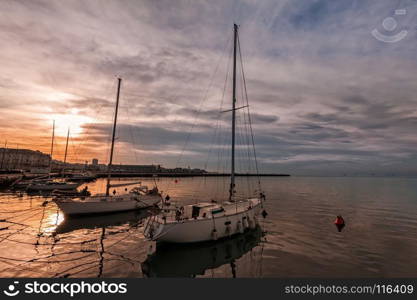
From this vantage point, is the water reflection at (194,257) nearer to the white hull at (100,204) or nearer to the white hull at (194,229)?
the white hull at (194,229)

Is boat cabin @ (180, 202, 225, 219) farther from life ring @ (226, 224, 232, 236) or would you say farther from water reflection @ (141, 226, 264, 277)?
water reflection @ (141, 226, 264, 277)

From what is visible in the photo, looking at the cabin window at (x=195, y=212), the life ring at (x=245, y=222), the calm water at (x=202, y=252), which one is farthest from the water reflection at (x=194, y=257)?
the cabin window at (x=195, y=212)

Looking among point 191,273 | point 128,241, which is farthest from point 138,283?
point 128,241

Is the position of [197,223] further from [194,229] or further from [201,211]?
[201,211]

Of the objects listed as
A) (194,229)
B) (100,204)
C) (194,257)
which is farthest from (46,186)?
(194,257)

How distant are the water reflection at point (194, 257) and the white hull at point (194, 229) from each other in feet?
2.13

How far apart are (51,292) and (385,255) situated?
836 inches

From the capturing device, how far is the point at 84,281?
9.60 m

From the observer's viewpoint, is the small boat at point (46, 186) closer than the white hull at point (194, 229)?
No

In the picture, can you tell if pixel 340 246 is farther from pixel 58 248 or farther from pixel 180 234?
pixel 58 248

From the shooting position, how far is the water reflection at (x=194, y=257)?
531 inches

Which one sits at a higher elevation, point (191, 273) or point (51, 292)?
point (51, 292)

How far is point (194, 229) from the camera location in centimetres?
1669

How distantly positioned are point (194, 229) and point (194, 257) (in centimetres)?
191
